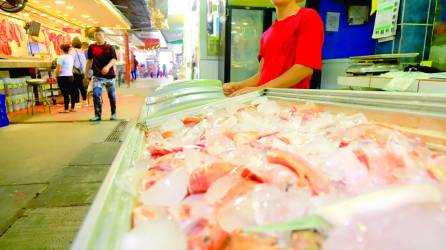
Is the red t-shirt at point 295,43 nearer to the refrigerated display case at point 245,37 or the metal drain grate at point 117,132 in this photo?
the metal drain grate at point 117,132

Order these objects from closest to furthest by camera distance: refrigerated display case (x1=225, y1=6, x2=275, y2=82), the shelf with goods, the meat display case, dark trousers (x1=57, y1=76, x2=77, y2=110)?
the meat display case, refrigerated display case (x1=225, y1=6, x2=275, y2=82), dark trousers (x1=57, y1=76, x2=77, y2=110), the shelf with goods

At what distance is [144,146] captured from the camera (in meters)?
1.04

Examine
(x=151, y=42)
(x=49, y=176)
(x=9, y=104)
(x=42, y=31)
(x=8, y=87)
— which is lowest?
(x=49, y=176)

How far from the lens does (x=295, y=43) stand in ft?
6.42

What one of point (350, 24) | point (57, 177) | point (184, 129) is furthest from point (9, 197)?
point (350, 24)

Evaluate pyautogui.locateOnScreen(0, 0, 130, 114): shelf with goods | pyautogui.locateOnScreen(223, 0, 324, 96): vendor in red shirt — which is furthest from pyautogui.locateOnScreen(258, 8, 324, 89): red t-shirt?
pyautogui.locateOnScreen(0, 0, 130, 114): shelf with goods

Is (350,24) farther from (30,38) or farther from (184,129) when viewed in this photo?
(30,38)

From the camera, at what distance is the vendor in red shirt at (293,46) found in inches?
72.7

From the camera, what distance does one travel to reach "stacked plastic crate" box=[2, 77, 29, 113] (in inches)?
277

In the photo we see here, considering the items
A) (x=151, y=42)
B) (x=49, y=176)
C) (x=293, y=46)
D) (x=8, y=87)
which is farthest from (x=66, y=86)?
(x=151, y=42)

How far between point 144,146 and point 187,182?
0.44 meters

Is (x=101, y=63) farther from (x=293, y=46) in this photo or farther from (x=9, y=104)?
(x=293, y=46)

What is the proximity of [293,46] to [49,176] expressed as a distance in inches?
110

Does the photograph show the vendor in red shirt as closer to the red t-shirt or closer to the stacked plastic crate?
the red t-shirt
